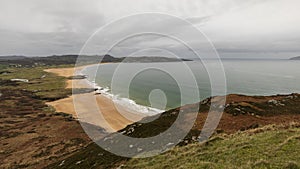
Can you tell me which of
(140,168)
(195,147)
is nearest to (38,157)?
(140,168)

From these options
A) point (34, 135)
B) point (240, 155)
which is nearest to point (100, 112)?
point (34, 135)

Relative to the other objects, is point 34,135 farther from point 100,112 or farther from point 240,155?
point 240,155

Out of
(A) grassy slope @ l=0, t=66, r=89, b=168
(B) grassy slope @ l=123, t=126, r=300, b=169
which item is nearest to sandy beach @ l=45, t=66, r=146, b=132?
Answer: (A) grassy slope @ l=0, t=66, r=89, b=168

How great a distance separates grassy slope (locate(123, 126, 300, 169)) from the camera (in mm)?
11383

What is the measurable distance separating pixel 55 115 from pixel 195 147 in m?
54.1

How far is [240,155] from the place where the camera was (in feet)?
43.0

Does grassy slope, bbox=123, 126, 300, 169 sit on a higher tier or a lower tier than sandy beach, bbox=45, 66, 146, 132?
higher

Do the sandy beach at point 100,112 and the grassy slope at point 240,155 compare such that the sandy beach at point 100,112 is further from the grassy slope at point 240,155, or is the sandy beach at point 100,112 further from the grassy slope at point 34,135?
the grassy slope at point 240,155

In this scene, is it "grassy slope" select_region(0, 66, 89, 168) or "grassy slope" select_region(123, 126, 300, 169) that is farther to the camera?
"grassy slope" select_region(0, 66, 89, 168)

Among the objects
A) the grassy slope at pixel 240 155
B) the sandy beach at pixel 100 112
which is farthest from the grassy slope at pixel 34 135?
the grassy slope at pixel 240 155

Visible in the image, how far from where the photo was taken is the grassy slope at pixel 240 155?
11383 millimetres

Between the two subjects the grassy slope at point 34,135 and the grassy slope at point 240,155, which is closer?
the grassy slope at point 240,155

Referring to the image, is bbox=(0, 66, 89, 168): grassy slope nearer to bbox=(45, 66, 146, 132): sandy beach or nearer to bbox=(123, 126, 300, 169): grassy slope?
bbox=(45, 66, 146, 132): sandy beach

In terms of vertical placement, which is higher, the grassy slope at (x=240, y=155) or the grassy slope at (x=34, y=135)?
the grassy slope at (x=240, y=155)
